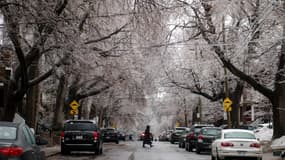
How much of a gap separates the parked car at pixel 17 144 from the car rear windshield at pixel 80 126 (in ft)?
50.4

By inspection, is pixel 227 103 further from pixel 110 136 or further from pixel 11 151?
pixel 11 151

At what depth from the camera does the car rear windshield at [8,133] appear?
10914mm

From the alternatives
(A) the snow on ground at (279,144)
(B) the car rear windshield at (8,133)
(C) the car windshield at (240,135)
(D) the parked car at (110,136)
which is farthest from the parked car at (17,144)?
(D) the parked car at (110,136)

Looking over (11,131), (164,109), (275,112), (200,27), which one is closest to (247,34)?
(200,27)

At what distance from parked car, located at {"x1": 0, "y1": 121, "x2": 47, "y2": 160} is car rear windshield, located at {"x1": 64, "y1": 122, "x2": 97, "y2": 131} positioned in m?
15.4

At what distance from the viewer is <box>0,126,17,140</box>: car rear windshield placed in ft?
35.8

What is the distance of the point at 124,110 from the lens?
262 feet

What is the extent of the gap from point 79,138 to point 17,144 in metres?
16.9

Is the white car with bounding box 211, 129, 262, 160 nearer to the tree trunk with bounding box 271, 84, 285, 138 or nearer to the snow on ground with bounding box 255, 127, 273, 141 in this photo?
the tree trunk with bounding box 271, 84, 285, 138

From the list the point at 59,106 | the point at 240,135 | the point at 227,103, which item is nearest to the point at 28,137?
the point at 240,135

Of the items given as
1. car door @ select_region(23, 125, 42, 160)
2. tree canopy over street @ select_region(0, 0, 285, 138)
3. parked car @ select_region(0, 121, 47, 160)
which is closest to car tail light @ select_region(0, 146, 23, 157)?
parked car @ select_region(0, 121, 47, 160)

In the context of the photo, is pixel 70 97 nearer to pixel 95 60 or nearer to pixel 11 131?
pixel 95 60

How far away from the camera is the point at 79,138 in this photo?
1080 inches

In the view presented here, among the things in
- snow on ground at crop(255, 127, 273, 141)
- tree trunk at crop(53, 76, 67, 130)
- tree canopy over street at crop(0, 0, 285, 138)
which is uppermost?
tree canopy over street at crop(0, 0, 285, 138)
